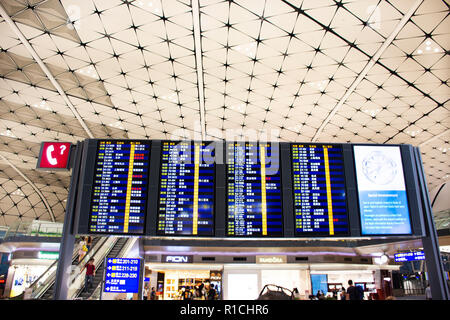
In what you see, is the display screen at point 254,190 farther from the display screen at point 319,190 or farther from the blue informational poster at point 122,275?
the blue informational poster at point 122,275

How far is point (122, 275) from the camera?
356 inches

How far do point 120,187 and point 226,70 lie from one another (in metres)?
12.2

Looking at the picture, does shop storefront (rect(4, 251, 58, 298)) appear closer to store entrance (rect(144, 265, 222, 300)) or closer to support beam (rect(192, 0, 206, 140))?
store entrance (rect(144, 265, 222, 300))

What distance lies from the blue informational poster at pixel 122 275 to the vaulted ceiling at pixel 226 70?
1170 cm

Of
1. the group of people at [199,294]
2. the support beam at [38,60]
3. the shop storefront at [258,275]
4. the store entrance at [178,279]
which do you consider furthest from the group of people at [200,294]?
the support beam at [38,60]

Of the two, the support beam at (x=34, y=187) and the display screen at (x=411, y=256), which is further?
the support beam at (x=34, y=187)

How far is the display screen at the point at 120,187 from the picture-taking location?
29.5 feet

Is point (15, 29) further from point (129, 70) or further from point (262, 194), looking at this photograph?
point (262, 194)

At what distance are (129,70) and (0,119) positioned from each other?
13583 millimetres

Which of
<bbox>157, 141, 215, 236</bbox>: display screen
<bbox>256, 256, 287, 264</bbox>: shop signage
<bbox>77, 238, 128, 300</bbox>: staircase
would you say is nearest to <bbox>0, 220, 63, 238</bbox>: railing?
<bbox>77, 238, 128, 300</bbox>: staircase

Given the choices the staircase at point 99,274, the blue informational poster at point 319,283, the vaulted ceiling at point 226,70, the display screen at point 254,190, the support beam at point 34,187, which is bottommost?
the blue informational poster at point 319,283

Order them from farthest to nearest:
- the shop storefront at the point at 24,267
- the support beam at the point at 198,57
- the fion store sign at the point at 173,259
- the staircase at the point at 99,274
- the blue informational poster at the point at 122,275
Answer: the fion store sign at the point at 173,259 < the shop storefront at the point at 24,267 < the support beam at the point at 198,57 < the staircase at the point at 99,274 < the blue informational poster at the point at 122,275

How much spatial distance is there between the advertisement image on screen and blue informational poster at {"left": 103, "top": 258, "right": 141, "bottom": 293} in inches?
262

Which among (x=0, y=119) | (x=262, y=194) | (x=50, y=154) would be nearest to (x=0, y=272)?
(x=0, y=119)
